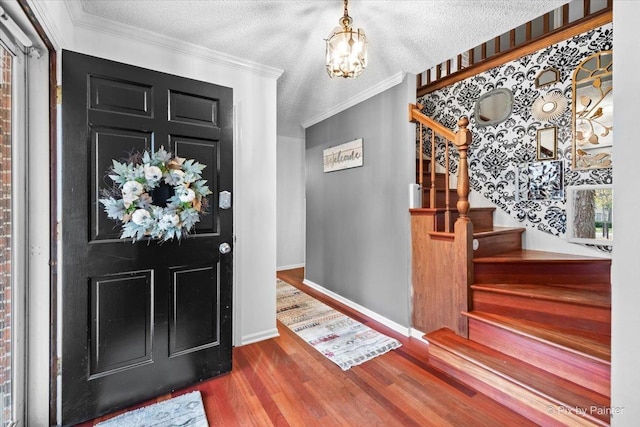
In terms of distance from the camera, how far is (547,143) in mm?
2354

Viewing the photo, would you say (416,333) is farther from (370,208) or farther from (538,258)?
(370,208)

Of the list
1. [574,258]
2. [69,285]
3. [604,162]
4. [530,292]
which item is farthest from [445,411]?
[69,285]

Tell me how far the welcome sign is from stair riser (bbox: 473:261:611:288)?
5.41ft

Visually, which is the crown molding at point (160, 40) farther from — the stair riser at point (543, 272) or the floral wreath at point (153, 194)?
the stair riser at point (543, 272)

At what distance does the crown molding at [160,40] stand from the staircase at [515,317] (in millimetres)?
1926

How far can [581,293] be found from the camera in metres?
1.84

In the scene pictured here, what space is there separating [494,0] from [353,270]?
2638mm

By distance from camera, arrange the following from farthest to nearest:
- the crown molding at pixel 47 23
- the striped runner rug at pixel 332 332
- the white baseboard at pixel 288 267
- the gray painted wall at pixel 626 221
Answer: the white baseboard at pixel 288 267 < the striped runner rug at pixel 332 332 < the crown molding at pixel 47 23 < the gray painted wall at pixel 626 221

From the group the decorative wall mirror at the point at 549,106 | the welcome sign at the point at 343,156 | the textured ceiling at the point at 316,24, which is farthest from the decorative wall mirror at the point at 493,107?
the welcome sign at the point at 343,156

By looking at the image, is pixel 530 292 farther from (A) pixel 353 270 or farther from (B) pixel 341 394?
(A) pixel 353 270

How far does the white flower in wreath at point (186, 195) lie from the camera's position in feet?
5.42

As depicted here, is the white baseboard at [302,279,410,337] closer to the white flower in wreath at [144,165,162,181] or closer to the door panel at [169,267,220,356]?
the door panel at [169,267,220,356]

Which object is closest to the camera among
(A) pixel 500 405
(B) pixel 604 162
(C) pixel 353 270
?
(A) pixel 500 405

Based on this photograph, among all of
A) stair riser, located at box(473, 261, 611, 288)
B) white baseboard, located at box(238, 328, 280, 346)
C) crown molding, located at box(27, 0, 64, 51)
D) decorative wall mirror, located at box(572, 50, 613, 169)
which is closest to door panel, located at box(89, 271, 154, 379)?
white baseboard, located at box(238, 328, 280, 346)
